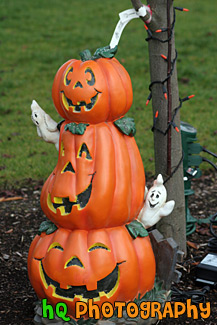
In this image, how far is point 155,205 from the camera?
11.2ft

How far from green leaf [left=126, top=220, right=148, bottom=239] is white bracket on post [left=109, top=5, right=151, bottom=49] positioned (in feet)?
3.58

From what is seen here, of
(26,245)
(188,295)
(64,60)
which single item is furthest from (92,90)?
(64,60)

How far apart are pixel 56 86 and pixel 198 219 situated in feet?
7.82

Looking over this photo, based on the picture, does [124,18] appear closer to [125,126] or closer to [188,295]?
[125,126]

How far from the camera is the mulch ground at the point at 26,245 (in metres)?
3.69

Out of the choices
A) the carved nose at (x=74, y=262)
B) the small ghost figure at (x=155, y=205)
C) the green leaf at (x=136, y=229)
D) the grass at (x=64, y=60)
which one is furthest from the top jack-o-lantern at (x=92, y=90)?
the grass at (x=64, y=60)

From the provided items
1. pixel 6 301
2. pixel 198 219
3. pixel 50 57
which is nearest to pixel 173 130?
pixel 198 219

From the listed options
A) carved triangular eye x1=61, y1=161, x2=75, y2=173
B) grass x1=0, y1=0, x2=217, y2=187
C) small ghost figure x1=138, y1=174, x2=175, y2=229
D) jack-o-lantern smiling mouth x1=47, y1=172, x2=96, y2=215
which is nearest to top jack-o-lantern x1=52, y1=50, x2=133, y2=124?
carved triangular eye x1=61, y1=161, x2=75, y2=173

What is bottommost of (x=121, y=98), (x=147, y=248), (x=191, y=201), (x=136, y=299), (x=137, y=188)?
(x=191, y=201)

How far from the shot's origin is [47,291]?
10.6 ft

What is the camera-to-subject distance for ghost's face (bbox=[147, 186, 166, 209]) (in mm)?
3389

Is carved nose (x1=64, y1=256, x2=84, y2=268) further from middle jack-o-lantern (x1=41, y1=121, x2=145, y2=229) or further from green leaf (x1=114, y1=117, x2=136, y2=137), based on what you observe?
green leaf (x1=114, y1=117, x2=136, y2=137)

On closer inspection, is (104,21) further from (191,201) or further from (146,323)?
(146,323)

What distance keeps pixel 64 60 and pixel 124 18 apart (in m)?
6.54
